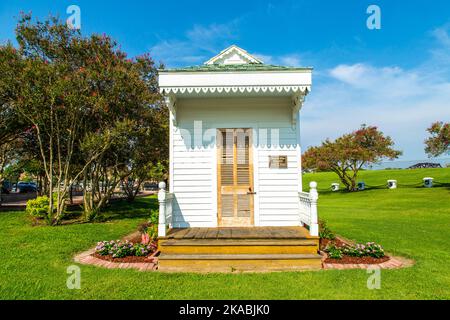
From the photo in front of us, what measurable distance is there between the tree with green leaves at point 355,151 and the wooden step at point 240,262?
2498cm

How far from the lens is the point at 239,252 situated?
5156mm

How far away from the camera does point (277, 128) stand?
686cm

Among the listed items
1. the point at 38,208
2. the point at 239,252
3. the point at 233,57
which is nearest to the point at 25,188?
the point at 38,208

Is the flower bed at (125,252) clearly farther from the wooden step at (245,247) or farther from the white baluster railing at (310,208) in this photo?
the white baluster railing at (310,208)

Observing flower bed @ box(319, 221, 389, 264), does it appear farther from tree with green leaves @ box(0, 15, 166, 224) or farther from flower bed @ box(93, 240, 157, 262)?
tree with green leaves @ box(0, 15, 166, 224)

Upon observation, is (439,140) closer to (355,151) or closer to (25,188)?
(355,151)

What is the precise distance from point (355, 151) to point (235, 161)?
940 inches

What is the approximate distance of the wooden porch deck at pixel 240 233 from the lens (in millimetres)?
5406

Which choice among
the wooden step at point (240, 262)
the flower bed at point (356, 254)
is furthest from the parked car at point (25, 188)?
the flower bed at point (356, 254)
